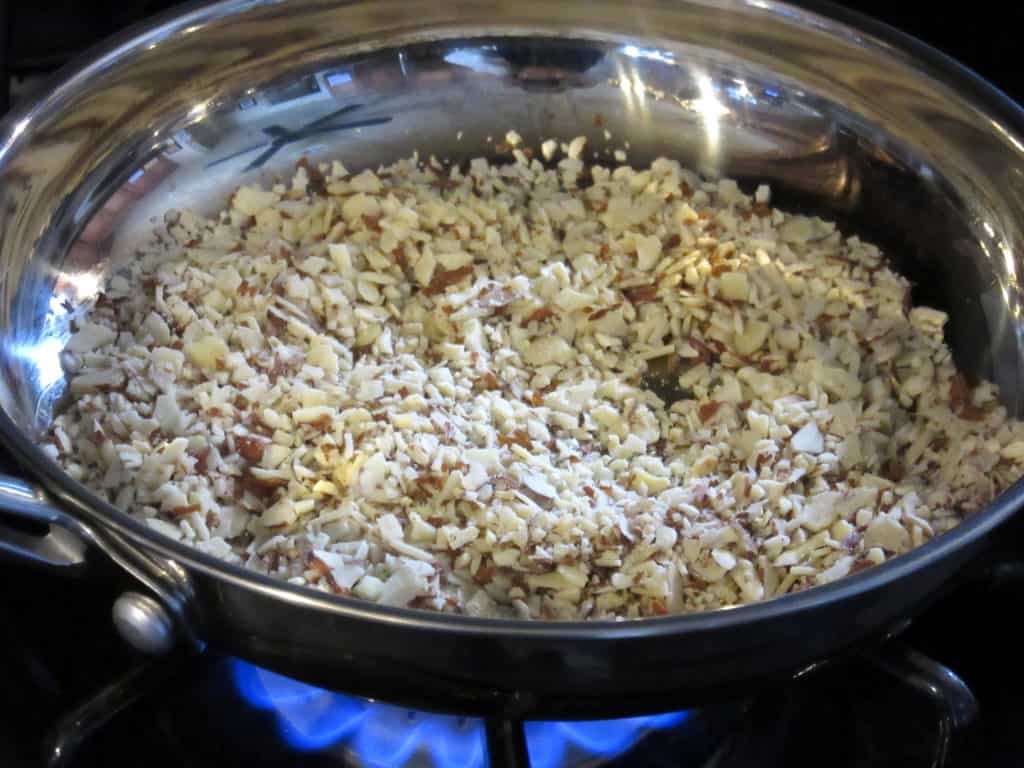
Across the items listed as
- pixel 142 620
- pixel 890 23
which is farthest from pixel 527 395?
pixel 890 23

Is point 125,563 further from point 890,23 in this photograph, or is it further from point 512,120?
point 890,23

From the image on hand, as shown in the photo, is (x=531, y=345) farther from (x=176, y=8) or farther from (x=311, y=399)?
(x=176, y=8)

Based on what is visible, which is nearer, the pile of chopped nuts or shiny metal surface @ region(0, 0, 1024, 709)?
the pile of chopped nuts

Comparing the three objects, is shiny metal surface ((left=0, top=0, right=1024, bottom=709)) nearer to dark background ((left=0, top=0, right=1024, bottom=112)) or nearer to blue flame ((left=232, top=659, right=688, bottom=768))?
dark background ((left=0, top=0, right=1024, bottom=112))

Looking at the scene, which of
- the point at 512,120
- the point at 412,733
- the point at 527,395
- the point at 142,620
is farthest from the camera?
the point at 512,120

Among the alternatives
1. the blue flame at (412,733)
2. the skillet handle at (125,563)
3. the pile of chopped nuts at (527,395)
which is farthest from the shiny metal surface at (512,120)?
the blue flame at (412,733)

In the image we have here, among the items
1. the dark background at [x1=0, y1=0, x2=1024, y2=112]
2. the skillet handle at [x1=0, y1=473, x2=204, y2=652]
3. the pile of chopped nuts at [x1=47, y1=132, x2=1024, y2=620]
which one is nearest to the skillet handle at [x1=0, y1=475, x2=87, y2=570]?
the skillet handle at [x1=0, y1=473, x2=204, y2=652]

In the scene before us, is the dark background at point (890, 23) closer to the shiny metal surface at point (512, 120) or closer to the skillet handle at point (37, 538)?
the shiny metal surface at point (512, 120)
